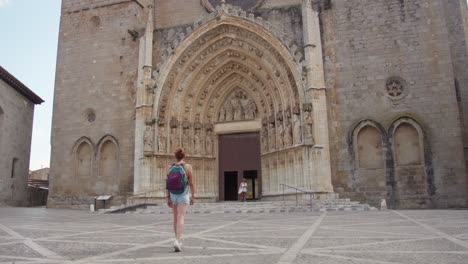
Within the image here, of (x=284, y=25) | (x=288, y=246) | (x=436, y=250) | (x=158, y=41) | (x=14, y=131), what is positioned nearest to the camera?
(x=436, y=250)

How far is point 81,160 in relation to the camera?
1805 centimetres

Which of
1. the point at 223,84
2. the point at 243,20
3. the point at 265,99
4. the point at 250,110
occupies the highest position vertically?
the point at 243,20

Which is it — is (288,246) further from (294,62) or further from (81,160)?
(81,160)

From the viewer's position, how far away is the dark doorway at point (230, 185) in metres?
17.7

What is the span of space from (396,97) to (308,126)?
3462mm

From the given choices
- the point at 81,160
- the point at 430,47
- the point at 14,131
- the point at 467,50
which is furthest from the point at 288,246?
the point at 14,131

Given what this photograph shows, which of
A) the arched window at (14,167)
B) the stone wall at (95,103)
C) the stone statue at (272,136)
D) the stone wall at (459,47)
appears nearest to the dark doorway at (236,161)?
the stone statue at (272,136)

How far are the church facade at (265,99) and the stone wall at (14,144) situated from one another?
161 inches

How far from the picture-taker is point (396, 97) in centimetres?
1451

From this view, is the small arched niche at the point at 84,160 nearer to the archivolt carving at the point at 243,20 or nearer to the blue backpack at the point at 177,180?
the archivolt carving at the point at 243,20

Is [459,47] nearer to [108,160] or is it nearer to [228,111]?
[228,111]

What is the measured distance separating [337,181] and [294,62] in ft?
15.7

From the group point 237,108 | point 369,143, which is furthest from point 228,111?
point 369,143

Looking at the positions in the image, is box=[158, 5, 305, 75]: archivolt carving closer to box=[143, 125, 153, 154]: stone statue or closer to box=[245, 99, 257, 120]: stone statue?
box=[143, 125, 153, 154]: stone statue
